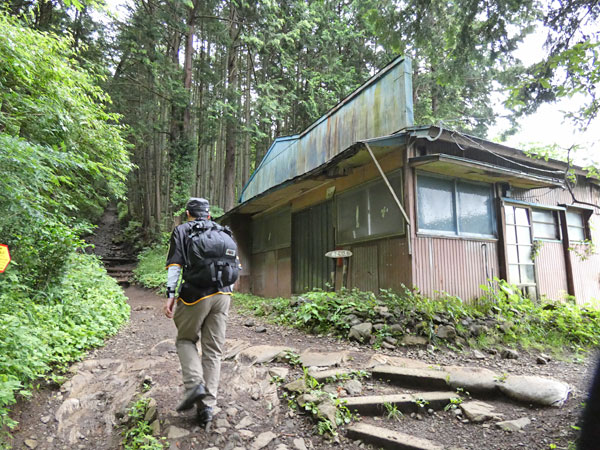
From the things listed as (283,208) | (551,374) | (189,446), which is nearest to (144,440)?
(189,446)

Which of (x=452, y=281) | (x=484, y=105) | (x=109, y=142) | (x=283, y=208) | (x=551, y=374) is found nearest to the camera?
(x=551, y=374)

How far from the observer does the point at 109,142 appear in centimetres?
758

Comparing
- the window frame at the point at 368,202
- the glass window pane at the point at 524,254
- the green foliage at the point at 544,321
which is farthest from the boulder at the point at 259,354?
the glass window pane at the point at 524,254

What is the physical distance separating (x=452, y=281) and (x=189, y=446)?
5.22 metres

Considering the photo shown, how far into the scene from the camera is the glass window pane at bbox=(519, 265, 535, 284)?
23.6 feet

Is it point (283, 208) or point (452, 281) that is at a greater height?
point (283, 208)

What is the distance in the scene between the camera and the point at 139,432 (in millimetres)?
2674

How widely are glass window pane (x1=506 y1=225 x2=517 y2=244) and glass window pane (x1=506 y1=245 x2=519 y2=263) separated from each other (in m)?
0.11

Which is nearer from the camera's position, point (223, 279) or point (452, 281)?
Result: point (223, 279)

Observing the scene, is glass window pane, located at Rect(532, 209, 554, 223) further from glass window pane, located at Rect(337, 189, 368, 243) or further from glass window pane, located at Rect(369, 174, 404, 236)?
glass window pane, located at Rect(337, 189, 368, 243)

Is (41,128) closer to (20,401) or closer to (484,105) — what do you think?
(20,401)

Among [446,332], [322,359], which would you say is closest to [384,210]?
[446,332]

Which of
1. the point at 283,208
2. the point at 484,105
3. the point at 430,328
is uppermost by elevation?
the point at 484,105

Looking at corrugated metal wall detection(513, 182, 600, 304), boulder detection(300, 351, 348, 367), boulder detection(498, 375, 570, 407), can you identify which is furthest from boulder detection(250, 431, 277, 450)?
corrugated metal wall detection(513, 182, 600, 304)
